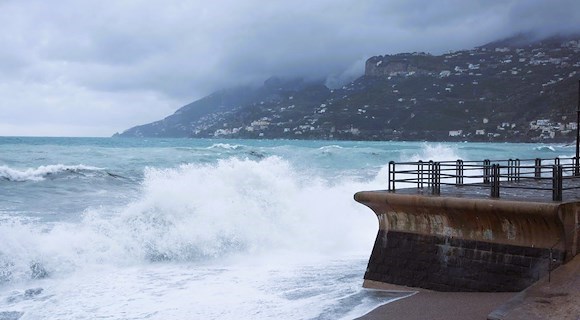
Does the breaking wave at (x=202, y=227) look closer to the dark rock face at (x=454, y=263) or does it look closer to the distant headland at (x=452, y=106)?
the dark rock face at (x=454, y=263)

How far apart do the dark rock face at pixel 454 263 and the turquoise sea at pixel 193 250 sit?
0.57m

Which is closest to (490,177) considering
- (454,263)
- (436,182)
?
(436,182)

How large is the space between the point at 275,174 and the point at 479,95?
10445 cm

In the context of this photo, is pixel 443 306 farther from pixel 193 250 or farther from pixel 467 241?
pixel 193 250

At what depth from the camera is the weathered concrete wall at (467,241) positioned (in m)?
7.33

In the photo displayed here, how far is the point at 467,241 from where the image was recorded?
8.28 metres

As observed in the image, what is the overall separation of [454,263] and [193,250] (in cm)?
668

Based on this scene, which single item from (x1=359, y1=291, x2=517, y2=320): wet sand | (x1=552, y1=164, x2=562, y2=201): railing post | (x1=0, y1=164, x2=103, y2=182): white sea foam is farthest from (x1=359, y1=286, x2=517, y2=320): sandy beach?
(x1=0, y1=164, x2=103, y2=182): white sea foam

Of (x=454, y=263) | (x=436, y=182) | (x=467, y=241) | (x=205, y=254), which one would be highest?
(x=436, y=182)

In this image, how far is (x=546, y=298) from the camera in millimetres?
6258

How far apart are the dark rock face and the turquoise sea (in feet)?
1.86

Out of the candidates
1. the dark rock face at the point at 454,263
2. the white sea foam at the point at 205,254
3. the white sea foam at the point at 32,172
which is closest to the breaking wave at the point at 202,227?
the white sea foam at the point at 205,254

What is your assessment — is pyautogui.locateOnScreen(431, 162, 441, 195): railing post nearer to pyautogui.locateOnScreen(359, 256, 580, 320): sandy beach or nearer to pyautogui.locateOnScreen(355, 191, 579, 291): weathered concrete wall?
pyautogui.locateOnScreen(355, 191, 579, 291): weathered concrete wall

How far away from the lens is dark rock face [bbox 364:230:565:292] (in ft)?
24.7
